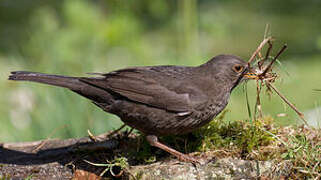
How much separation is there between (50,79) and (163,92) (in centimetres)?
103

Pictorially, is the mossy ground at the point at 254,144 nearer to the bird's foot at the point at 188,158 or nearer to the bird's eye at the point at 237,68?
the bird's foot at the point at 188,158

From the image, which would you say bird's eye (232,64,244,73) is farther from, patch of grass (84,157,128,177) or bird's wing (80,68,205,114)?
patch of grass (84,157,128,177)

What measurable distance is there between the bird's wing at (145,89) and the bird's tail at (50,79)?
75 millimetres

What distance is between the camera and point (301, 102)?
817cm

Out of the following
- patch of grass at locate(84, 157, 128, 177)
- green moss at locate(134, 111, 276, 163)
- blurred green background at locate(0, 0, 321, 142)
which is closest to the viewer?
patch of grass at locate(84, 157, 128, 177)

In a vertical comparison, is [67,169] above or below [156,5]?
below

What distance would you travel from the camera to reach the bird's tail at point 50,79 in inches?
171

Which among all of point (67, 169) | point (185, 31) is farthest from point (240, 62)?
point (185, 31)

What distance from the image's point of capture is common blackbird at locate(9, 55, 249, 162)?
413 cm

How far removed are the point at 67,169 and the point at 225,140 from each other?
136 cm

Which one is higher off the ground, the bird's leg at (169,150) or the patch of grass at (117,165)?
the bird's leg at (169,150)

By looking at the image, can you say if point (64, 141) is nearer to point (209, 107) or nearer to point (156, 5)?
point (209, 107)

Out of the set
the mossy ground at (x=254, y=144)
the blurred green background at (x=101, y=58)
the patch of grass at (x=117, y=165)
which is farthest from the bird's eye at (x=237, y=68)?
the patch of grass at (x=117, y=165)

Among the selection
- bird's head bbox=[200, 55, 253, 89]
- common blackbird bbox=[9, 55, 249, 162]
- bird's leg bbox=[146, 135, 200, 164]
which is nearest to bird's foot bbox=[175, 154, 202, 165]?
bird's leg bbox=[146, 135, 200, 164]
